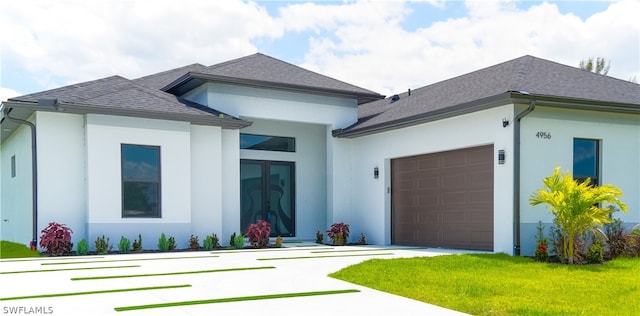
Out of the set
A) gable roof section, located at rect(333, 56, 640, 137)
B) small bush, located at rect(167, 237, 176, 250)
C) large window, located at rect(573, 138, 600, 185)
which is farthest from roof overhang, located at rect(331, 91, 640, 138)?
small bush, located at rect(167, 237, 176, 250)

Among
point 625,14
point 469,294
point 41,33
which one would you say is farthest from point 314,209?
point 625,14

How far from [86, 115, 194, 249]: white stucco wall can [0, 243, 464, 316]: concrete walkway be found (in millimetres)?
1561

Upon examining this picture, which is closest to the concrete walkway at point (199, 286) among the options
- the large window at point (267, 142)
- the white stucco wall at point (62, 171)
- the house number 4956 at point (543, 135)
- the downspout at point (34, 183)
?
the downspout at point (34, 183)

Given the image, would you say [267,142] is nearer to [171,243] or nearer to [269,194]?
[269,194]

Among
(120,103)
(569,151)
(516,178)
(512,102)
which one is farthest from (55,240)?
(569,151)

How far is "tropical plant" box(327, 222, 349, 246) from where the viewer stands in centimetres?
1580

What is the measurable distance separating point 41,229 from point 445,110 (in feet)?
29.9

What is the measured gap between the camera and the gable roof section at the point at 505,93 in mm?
12266

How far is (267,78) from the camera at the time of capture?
52.6ft

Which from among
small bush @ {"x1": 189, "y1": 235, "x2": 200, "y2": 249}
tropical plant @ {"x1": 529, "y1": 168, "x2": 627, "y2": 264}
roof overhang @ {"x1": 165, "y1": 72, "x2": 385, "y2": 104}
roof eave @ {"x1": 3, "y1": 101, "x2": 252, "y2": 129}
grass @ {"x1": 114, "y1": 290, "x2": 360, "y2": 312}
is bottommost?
small bush @ {"x1": 189, "y1": 235, "x2": 200, "y2": 249}

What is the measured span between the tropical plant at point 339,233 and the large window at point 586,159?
6.02 m

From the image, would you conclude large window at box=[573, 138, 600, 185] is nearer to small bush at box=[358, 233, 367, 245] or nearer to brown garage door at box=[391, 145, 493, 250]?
brown garage door at box=[391, 145, 493, 250]

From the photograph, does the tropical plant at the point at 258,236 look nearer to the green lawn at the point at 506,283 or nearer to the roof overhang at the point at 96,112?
the roof overhang at the point at 96,112

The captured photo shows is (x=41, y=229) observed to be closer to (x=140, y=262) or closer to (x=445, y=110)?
(x=140, y=262)
